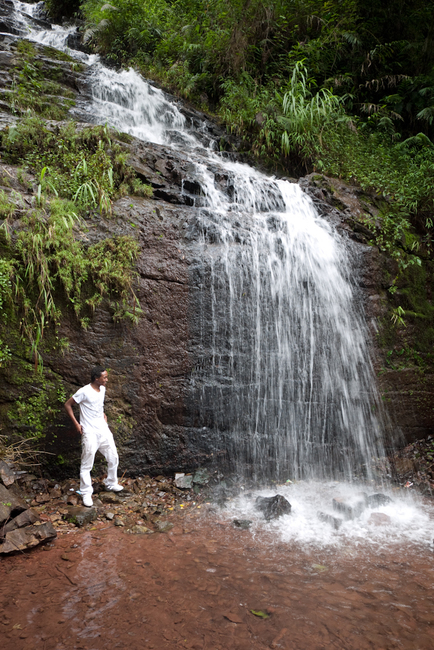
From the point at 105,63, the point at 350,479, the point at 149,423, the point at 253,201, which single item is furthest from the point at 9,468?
the point at 105,63

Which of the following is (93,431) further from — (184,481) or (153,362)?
(184,481)

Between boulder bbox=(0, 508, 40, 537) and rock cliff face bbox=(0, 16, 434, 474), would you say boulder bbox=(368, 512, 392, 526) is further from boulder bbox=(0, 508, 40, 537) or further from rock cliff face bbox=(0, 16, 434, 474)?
boulder bbox=(0, 508, 40, 537)

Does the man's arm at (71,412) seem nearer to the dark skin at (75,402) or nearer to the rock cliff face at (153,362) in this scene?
the dark skin at (75,402)

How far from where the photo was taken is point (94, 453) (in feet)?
16.2

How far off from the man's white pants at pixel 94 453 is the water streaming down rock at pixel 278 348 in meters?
1.43

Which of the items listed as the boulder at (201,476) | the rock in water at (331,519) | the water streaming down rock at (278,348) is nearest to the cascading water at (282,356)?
the water streaming down rock at (278,348)

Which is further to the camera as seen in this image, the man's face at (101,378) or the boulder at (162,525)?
the man's face at (101,378)

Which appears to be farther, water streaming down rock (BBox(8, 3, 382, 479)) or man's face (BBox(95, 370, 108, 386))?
water streaming down rock (BBox(8, 3, 382, 479))

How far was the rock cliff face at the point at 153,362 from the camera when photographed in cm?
531

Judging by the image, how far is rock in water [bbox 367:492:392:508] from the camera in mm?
5270

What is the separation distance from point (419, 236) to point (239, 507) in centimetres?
661

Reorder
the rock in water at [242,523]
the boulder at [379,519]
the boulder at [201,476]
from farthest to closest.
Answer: the boulder at [201,476] → the boulder at [379,519] → the rock in water at [242,523]

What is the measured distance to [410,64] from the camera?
11.6 meters

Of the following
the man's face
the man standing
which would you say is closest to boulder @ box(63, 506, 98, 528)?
the man standing
